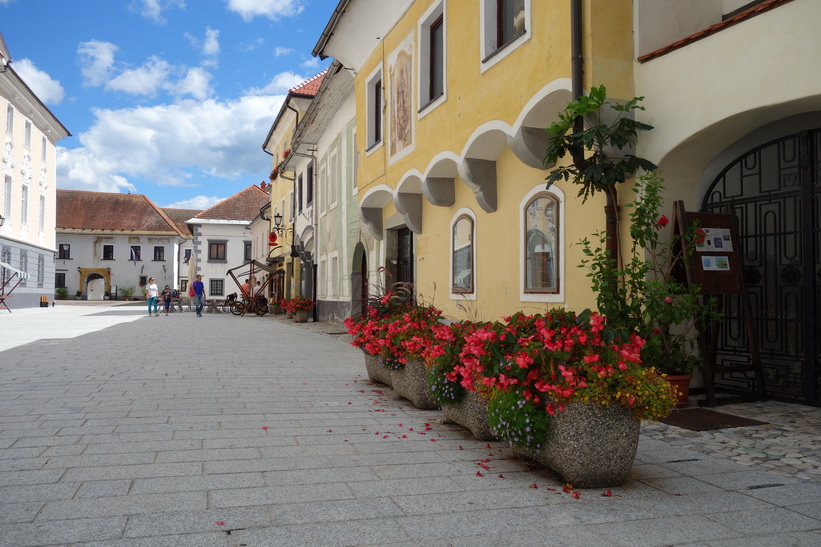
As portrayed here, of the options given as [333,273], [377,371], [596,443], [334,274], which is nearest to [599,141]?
[596,443]

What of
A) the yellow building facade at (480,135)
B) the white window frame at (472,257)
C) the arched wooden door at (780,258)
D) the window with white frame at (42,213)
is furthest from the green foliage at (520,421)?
the window with white frame at (42,213)

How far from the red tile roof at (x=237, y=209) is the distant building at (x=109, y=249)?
8.17 m

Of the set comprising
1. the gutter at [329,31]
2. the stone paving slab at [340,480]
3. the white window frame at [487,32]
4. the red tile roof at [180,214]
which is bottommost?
the stone paving slab at [340,480]

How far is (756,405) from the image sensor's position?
670 centimetres

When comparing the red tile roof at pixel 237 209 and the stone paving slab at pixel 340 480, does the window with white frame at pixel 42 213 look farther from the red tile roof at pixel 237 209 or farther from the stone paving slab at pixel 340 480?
the stone paving slab at pixel 340 480

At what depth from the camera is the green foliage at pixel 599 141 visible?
6.53 metres

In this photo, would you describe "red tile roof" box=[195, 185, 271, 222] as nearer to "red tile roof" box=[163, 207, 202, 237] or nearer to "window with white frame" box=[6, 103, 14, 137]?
"window with white frame" box=[6, 103, 14, 137]

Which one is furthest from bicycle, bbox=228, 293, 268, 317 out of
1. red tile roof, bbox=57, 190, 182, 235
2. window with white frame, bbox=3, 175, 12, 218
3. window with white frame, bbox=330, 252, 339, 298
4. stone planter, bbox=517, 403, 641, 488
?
red tile roof, bbox=57, 190, 182, 235

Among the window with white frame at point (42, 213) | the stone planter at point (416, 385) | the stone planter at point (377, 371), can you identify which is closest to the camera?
the stone planter at point (416, 385)

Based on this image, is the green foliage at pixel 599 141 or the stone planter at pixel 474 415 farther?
the green foliage at pixel 599 141

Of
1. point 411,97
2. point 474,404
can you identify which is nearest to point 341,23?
point 411,97

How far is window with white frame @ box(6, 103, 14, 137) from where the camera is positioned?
30.2 m

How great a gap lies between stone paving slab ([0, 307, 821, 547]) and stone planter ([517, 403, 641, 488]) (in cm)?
11

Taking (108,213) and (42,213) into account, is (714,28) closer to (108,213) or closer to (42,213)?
(42,213)
